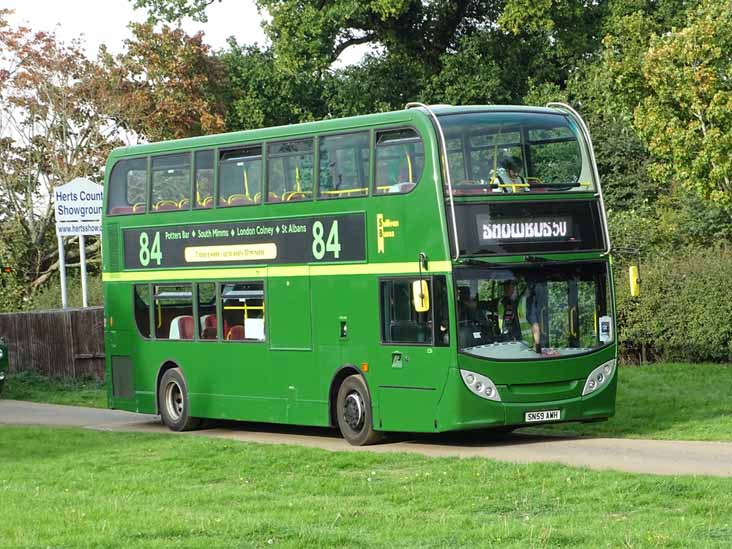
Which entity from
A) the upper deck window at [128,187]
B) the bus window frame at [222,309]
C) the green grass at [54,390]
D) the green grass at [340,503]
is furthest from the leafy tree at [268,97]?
the green grass at [340,503]

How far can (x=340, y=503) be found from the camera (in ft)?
43.9

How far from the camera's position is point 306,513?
1266 cm

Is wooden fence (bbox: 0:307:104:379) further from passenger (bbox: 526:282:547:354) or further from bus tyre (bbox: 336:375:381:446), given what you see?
passenger (bbox: 526:282:547:354)

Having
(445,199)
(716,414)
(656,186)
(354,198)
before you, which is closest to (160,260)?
(354,198)

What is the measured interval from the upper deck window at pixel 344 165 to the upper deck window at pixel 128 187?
14.0ft

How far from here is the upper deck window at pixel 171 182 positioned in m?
22.4

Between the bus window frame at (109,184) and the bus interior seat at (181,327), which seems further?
the bus window frame at (109,184)

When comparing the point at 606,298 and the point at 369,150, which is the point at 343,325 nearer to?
the point at 369,150

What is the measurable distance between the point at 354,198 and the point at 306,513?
734cm

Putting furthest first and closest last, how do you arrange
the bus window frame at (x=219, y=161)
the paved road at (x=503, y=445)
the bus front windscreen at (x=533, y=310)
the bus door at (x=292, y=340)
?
the bus window frame at (x=219, y=161) → the bus door at (x=292, y=340) → the bus front windscreen at (x=533, y=310) → the paved road at (x=503, y=445)

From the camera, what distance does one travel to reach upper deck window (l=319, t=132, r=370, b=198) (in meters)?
19.3

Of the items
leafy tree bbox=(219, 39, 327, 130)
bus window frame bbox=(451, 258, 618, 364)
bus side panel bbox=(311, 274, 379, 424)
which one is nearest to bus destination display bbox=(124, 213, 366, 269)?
bus side panel bbox=(311, 274, 379, 424)

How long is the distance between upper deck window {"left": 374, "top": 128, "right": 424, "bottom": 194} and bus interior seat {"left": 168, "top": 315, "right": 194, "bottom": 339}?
483cm

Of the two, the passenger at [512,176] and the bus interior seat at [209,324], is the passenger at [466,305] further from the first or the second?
the bus interior seat at [209,324]
